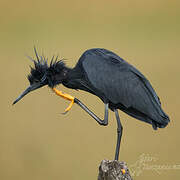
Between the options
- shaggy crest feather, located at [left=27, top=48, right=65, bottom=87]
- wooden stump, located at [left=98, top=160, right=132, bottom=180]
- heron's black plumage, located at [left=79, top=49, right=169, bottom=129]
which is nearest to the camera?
wooden stump, located at [left=98, top=160, right=132, bottom=180]

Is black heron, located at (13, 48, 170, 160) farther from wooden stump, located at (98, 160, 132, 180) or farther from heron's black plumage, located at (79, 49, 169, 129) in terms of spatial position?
wooden stump, located at (98, 160, 132, 180)

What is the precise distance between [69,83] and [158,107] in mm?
784

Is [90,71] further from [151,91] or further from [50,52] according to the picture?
[50,52]

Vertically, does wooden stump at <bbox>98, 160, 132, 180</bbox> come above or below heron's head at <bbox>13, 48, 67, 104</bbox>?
below

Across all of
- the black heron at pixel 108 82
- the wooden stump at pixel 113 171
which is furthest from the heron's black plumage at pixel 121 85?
the wooden stump at pixel 113 171

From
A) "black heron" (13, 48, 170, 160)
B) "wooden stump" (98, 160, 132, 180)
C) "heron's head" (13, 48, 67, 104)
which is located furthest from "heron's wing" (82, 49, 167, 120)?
"wooden stump" (98, 160, 132, 180)

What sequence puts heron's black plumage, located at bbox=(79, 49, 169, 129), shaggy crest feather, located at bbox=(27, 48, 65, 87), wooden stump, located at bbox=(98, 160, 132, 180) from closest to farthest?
wooden stump, located at bbox=(98, 160, 132, 180) < heron's black plumage, located at bbox=(79, 49, 169, 129) < shaggy crest feather, located at bbox=(27, 48, 65, 87)

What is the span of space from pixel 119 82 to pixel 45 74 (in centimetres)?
63

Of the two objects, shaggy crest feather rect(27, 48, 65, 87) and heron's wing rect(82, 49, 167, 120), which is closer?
heron's wing rect(82, 49, 167, 120)

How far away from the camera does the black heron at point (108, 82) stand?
14.3 ft

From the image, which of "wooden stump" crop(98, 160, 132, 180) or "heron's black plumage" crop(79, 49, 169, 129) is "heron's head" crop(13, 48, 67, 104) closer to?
"heron's black plumage" crop(79, 49, 169, 129)

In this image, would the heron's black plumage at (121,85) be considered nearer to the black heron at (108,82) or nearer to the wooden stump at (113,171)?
the black heron at (108,82)

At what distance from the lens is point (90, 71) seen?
4.36 meters

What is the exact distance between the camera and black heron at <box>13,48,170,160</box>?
4.35 m
